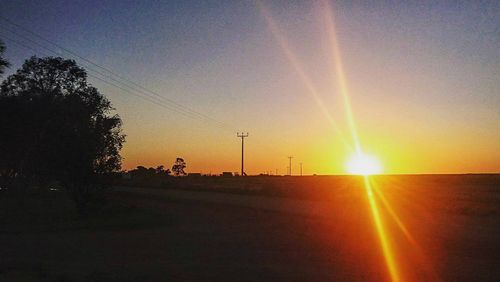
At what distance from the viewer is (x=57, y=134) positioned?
2909 centimetres

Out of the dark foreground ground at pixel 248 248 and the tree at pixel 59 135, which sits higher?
the tree at pixel 59 135

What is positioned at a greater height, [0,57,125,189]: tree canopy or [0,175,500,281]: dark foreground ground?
[0,57,125,189]: tree canopy

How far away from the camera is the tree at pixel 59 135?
29109mm

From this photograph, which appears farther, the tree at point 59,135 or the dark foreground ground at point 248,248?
the tree at point 59,135

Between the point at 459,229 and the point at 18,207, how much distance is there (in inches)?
1083

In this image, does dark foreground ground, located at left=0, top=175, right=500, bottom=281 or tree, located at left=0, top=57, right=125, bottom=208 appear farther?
tree, located at left=0, top=57, right=125, bottom=208

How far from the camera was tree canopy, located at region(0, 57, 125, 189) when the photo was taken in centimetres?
2911

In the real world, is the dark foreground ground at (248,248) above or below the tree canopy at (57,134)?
below

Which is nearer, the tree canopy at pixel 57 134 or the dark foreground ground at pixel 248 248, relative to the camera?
the dark foreground ground at pixel 248 248

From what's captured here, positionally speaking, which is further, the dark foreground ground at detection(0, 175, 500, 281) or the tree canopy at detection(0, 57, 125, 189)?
the tree canopy at detection(0, 57, 125, 189)

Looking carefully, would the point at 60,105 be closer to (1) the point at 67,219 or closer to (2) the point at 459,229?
(1) the point at 67,219

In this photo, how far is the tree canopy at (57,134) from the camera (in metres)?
29.1

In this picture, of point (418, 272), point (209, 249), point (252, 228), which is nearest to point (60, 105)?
point (252, 228)

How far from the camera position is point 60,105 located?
3067 centimetres
